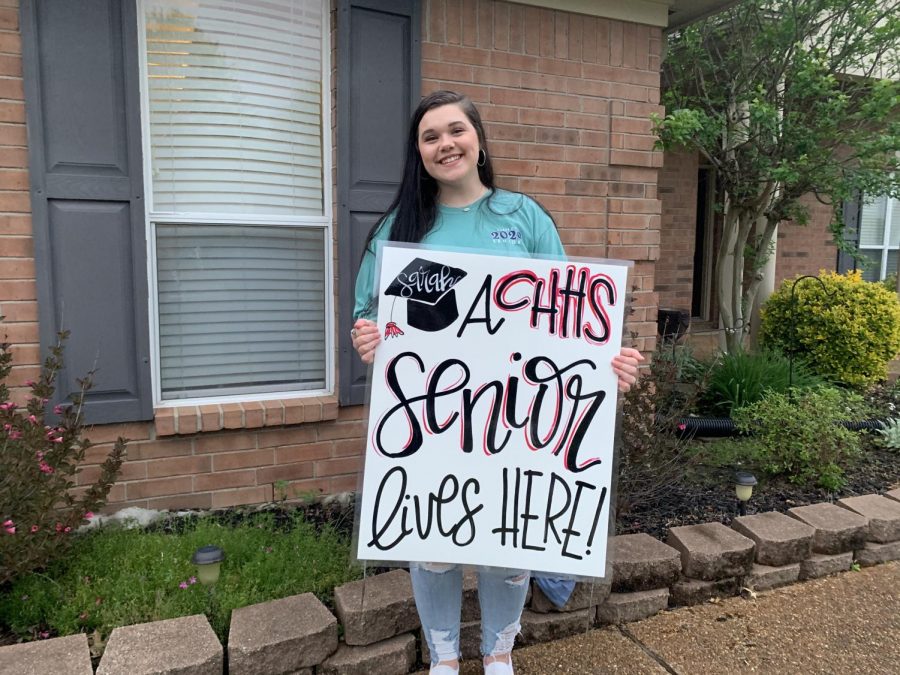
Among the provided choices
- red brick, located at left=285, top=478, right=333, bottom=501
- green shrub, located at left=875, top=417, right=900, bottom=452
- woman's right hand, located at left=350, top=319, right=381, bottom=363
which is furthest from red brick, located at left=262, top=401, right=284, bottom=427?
green shrub, located at left=875, top=417, right=900, bottom=452

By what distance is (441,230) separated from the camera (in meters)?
1.98

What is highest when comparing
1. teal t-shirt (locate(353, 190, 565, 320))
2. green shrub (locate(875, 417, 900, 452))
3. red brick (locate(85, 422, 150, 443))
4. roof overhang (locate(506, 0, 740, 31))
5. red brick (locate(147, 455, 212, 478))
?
roof overhang (locate(506, 0, 740, 31))

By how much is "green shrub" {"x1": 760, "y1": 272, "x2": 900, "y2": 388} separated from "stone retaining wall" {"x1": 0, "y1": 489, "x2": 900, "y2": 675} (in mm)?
2690

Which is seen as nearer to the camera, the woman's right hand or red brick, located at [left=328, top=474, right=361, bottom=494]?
the woman's right hand

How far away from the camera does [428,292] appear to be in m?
1.90

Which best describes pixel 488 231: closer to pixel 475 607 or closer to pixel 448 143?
pixel 448 143

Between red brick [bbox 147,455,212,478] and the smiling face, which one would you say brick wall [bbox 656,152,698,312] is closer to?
red brick [bbox 147,455,212,478]

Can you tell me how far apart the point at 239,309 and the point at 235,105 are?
3.13 feet

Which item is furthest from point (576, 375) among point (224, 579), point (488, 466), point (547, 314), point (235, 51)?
point (235, 51)

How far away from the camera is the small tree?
15.9ft

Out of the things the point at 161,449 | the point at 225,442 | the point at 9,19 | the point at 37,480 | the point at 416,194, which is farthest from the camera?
the point at 225,442

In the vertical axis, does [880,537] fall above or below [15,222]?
below

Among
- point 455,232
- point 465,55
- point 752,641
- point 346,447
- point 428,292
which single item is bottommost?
point 752,641

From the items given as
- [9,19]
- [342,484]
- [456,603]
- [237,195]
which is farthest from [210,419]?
[9,19]
